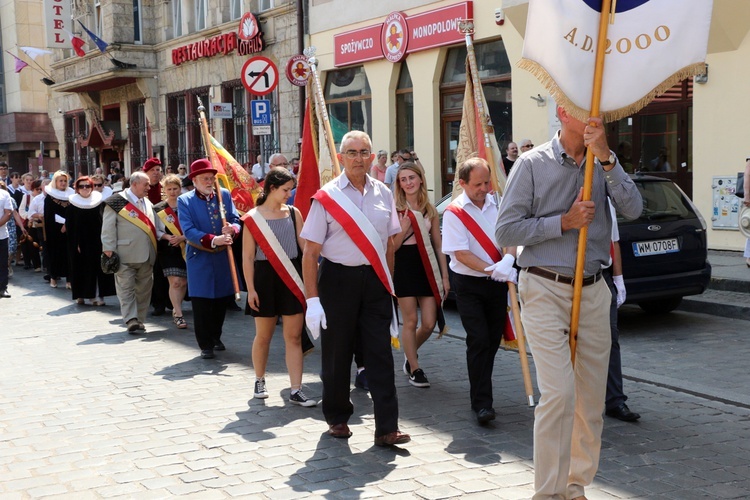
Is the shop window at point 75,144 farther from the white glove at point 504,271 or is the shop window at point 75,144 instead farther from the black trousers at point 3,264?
the white glove at point 504,271

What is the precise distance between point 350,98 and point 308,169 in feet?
48.7

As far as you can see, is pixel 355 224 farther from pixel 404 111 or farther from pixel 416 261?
pixel 404 111

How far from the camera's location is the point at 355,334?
6.27 m

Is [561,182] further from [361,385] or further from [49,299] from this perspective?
[49,299]

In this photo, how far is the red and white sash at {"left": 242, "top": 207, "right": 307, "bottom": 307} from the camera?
299 inches

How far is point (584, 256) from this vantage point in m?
4.52

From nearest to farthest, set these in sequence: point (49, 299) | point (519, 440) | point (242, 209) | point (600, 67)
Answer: point (600, 67) → point (519, 440) → point (242, 209) → point (49, 299)

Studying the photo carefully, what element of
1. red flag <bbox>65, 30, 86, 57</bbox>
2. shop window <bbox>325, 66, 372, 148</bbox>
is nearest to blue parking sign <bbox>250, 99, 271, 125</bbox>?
shop window <bbox>325, 66, 372, 148</bbox>

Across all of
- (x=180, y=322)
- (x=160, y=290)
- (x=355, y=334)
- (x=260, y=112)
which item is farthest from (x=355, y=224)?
(x=260, y=112)

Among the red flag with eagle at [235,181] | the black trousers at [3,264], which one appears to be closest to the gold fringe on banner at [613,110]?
the red flag with eagle at [235,181]

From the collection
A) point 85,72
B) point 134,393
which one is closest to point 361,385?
point 134,393

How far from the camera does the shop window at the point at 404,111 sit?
2175 centimetres

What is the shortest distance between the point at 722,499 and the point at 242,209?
23.7 feet

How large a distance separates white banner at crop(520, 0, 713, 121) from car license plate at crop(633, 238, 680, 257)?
562 centimetres
